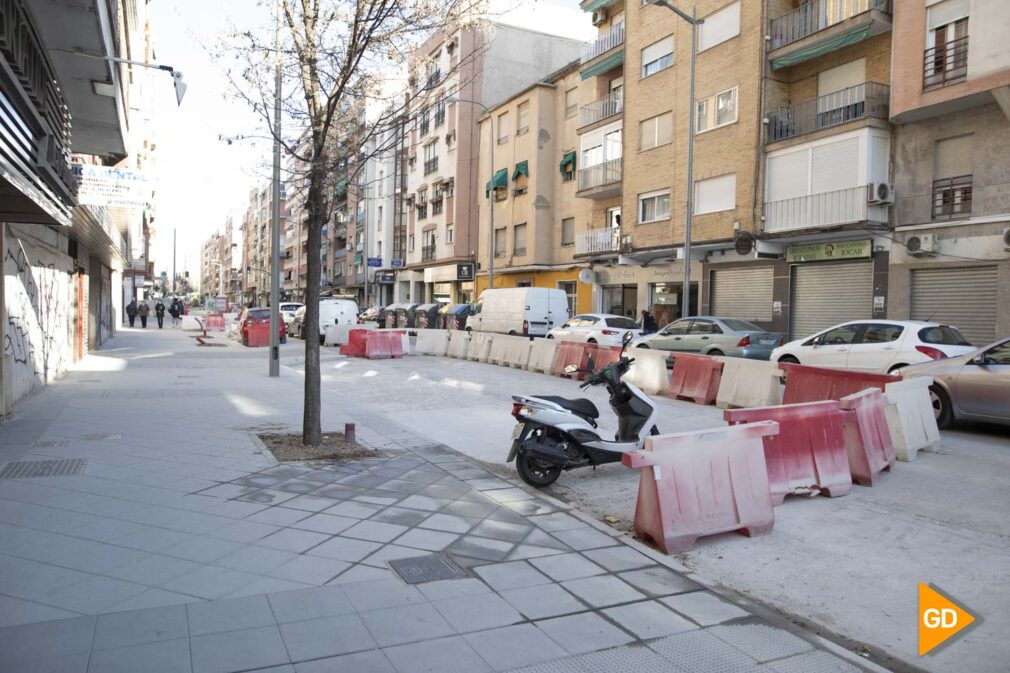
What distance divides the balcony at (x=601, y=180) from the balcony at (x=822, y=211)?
8.48m

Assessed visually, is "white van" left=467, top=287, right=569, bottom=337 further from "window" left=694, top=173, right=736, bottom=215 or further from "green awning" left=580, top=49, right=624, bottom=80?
"green awning" left=580, top=49, right=624, bottom=80

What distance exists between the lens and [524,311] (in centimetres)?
2528

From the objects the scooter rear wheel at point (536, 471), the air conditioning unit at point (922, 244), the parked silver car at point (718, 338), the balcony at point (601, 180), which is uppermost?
the balcony at point (601, 180)

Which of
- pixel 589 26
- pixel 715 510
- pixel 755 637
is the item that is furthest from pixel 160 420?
pixel 589 26

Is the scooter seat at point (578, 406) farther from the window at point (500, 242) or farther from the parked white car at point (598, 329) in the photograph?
the window at point (500, 242)

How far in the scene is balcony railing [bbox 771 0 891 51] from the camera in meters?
20.6

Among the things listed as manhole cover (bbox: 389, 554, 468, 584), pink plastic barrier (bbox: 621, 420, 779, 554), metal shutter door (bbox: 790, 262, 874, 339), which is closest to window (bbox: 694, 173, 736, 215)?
metal shutter door (bbox: 790, 262, 874, 339)

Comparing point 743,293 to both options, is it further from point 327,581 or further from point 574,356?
point 327,581

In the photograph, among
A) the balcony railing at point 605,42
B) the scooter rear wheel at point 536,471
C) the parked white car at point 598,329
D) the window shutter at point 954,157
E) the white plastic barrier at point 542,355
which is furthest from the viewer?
the balcony railing at point 605,42

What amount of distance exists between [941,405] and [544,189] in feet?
92.4

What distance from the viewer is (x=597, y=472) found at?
24.0 feet

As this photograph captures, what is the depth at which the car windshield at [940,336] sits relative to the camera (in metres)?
12.4

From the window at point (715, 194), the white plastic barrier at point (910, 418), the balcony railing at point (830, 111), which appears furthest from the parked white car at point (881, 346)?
the window at point (715, 194)

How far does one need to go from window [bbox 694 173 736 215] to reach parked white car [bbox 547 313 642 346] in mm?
5730
